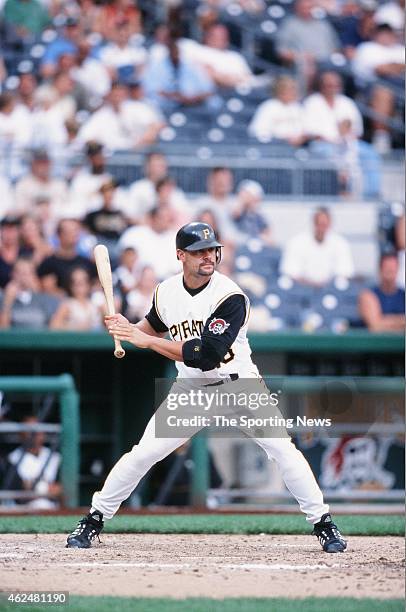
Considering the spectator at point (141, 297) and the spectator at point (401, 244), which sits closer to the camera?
the spectator at point (141, 297)

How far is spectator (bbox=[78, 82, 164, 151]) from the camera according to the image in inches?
471

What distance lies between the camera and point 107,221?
36.4 ft

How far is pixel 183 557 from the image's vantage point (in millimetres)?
5617

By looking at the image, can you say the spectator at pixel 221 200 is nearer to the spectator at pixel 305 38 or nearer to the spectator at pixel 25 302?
the spectator at pixel 25 302

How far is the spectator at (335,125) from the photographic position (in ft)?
40.8

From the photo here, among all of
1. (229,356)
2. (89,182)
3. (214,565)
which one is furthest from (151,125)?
(214,565)

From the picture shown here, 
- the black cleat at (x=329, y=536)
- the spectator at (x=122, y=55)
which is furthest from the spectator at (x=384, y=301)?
the black cleat at (x=329, y=536)

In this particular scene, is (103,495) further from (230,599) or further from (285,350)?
(285,350)

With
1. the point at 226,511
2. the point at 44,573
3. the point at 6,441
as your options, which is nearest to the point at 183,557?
the point at 44,573

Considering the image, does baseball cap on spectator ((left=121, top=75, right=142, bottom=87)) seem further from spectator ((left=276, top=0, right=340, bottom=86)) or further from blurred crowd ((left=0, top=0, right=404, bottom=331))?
spectator ((left=276, top=0, right=340, bottom=86))

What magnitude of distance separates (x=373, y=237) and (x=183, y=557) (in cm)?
657

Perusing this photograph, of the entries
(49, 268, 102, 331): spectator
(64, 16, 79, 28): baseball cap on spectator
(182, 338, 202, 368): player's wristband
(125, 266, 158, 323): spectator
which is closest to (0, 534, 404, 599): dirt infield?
(182, 338, 202, 368): player's wristband

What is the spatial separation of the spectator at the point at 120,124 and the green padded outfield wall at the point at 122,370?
6.99 feet

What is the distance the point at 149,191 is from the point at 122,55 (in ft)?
7.20
